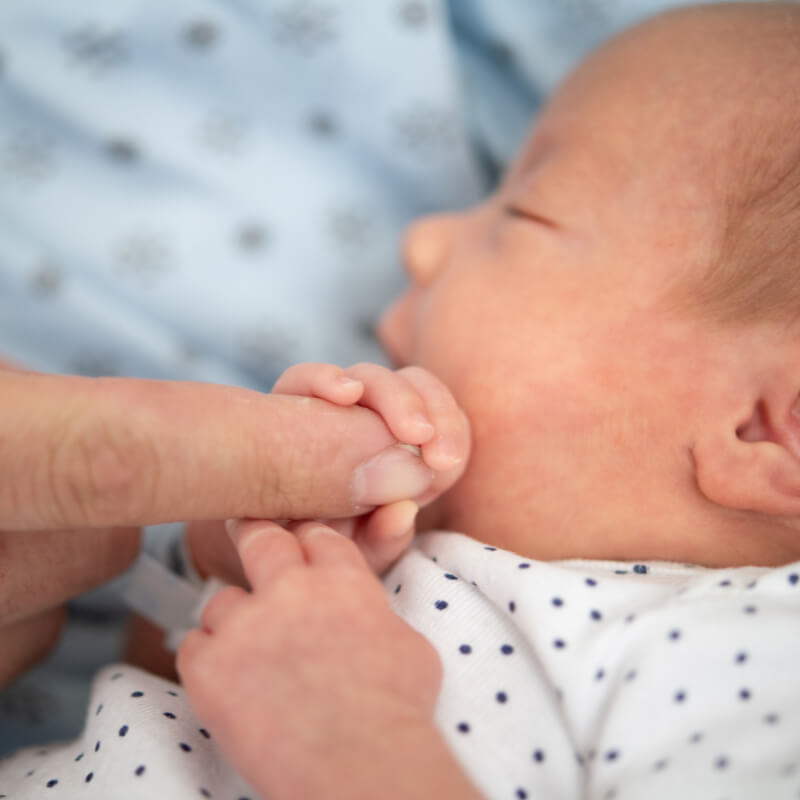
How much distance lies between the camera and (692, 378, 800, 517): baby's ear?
3.04 ft

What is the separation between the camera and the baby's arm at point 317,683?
2.26 feet

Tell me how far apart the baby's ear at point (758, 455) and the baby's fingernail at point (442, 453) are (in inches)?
11.6

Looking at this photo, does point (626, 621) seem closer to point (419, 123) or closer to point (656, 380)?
point (656, 380)

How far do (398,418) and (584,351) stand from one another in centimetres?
29

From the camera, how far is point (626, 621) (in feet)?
2.78

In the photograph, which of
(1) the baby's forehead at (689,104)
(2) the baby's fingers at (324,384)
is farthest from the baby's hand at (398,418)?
(1) the baby's forehead at (689,104)

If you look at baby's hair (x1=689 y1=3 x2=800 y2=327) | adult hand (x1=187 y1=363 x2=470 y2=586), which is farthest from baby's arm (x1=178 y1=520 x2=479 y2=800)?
baby's hair (x1=689 y1=3 x2=800 y2=327)

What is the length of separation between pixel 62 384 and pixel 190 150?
2.94 feet

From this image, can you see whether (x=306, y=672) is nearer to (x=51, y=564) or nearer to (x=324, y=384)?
(x=324, y=384)

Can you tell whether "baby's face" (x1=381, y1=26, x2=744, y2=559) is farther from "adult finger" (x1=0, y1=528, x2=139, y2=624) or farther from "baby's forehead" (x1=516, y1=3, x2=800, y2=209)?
"adult finger" (x1=0, y1=528, x2=139, y2=624)

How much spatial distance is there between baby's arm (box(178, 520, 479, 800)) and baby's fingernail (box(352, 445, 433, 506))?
0.07m

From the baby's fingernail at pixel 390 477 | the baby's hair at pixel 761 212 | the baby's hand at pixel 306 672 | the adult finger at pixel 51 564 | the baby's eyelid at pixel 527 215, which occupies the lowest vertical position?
→ the adult finger at pixel 51 564

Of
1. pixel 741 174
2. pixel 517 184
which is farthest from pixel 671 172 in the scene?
pixel 517 184

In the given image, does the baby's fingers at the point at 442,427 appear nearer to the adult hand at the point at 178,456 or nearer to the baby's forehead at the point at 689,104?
the adult hand at the point at 178,456
